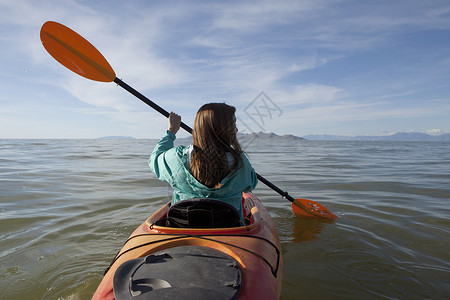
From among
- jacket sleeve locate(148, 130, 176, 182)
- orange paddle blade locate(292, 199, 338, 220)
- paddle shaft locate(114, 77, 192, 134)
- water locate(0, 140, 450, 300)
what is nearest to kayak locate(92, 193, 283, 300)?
jacket sleeve locate(148, 130, 176, 182)

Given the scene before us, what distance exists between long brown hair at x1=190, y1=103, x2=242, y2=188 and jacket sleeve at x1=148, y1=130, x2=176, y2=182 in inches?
10.9

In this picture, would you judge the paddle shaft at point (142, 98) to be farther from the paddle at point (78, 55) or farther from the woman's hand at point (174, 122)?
the woman's hand at point (174, 122)

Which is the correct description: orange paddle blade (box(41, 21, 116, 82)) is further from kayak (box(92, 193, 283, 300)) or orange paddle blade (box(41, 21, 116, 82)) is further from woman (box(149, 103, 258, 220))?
kayak (box(92, 193, 283, 300))

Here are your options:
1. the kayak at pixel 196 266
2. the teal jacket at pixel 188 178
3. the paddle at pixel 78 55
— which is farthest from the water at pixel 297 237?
the paddle at pixel 78 55

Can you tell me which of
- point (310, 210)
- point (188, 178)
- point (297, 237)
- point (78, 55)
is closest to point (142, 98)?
point (78, 55)

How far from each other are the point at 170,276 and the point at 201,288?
0.71ft

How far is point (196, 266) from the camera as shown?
66.2 inches

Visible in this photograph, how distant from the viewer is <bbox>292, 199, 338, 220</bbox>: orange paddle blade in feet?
16.3

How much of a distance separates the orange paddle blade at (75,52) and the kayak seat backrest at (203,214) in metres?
2.89

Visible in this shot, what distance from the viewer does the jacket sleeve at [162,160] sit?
2314 mm

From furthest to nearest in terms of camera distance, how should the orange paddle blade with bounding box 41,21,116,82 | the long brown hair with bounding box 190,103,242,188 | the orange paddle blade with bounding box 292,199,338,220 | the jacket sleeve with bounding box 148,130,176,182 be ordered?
the orange paddle blade with bounding box 292,199,338,220
the orange paddle blade with bounding box 41,21,116,82
the jacket sleeve with bounding box 148,130,176,182
the long brown hair with bounding box 190,103,242,188

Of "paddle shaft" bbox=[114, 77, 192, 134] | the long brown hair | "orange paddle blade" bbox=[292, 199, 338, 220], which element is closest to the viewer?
the long brown hair

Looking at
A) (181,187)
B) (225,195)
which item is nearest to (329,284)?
(225,195)

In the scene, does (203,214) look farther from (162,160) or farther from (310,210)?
(310,210)
